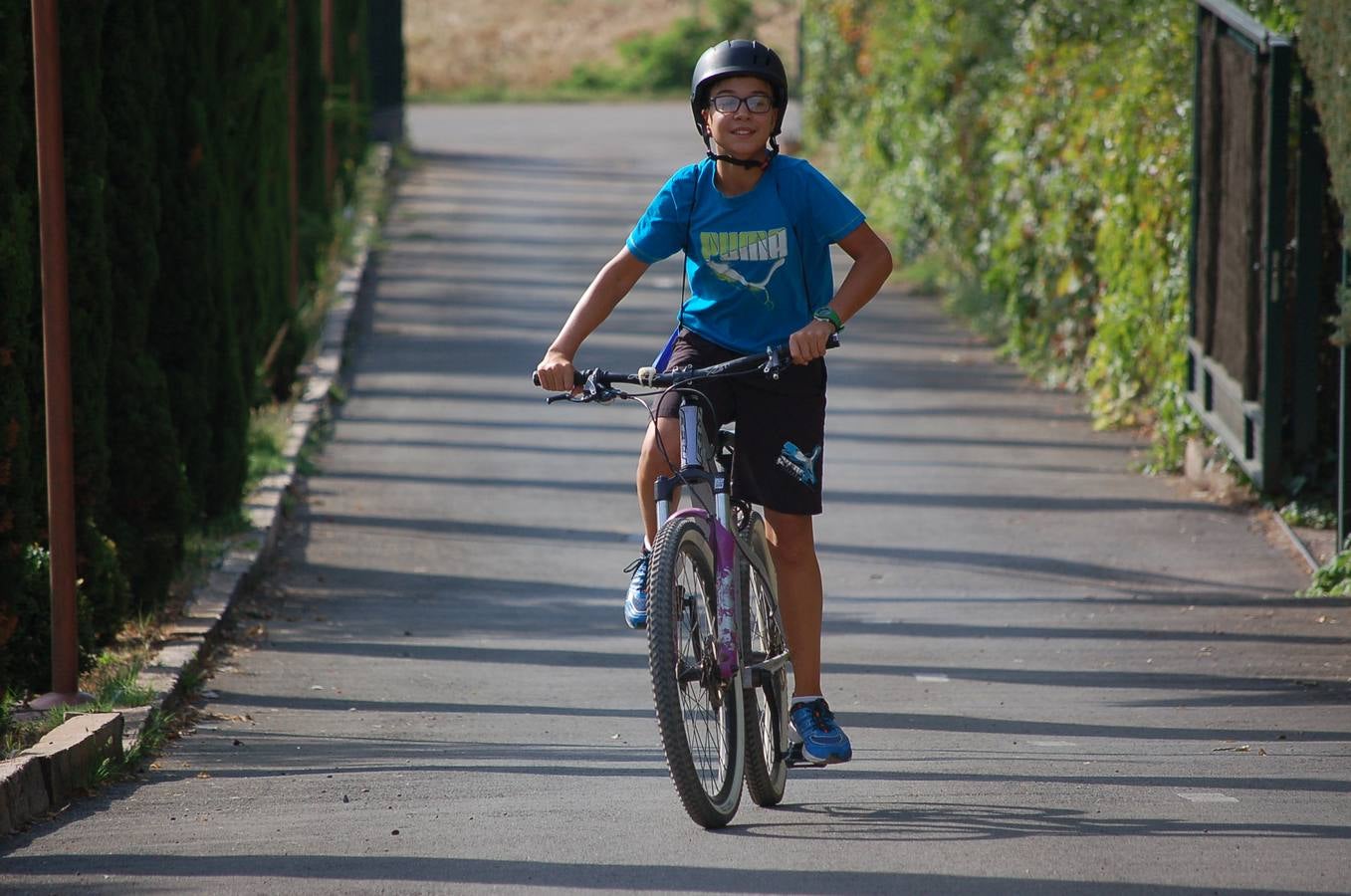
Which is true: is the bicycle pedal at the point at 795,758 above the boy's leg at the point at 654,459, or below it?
below

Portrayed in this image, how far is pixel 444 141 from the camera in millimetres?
32375

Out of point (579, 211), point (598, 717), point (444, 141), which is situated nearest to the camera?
point (598, 717)

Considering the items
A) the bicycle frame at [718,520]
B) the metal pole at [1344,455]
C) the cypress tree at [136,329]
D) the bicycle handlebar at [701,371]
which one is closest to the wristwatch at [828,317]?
the bicycle handlebar at [701,371]

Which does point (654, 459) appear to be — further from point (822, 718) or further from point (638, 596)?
point (822, 718)

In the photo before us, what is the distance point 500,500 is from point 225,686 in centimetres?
383

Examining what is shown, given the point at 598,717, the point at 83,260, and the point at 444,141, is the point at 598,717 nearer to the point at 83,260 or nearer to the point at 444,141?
the point at 83,260

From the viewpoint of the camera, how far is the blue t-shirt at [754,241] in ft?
17.5

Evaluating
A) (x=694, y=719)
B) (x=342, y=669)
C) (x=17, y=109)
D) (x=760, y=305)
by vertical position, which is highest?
(x=17, y=109)

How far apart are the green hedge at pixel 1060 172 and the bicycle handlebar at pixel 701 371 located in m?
3.98

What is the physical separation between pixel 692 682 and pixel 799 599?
578 mm

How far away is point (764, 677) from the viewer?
5324 millimetres

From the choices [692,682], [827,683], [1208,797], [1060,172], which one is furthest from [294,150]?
[1208,797]

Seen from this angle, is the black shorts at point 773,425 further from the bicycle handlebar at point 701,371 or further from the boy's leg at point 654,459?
the bicycle handlebar at point 701,371

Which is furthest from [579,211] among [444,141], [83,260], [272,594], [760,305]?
[760,305]
